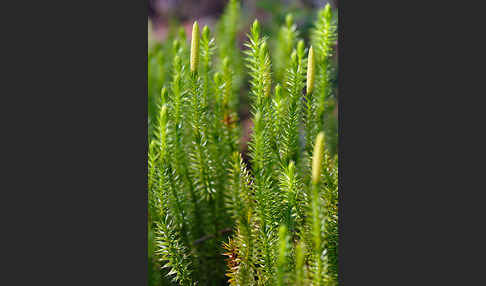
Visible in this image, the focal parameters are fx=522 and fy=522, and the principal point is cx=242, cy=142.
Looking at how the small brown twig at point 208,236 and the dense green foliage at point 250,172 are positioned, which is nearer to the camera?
the dense green foliage at point 250,172

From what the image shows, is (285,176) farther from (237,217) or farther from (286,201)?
(237,217)

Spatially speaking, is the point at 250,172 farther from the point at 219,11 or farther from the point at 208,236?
the point at 219,11

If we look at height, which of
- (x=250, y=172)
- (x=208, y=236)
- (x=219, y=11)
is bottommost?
(x=208, y=236)

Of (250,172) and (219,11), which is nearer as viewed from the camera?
(250,172)

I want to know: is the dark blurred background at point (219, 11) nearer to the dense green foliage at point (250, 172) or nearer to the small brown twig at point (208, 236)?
the dense green foliage at point (250, 172)

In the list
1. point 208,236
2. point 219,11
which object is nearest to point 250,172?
point 208,236

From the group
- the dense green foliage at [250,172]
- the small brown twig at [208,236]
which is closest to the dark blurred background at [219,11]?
the dense green foliage at [250,172]

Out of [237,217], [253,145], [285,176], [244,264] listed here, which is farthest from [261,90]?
[244,264]

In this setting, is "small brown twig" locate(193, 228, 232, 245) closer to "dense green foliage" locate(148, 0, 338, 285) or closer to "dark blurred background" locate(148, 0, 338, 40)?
"dense green foliage" locate(148, 0, 338, 285)

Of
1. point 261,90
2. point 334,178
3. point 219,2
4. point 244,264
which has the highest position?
point 219,2
